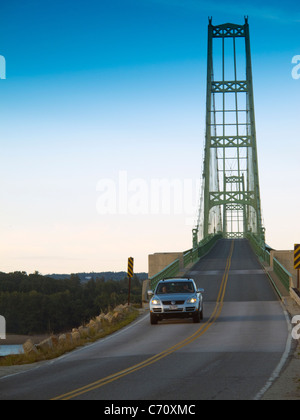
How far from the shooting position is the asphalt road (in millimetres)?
12375

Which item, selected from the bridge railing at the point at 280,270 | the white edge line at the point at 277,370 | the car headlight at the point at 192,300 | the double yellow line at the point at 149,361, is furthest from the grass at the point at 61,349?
the bridge railing at the point at 280,270

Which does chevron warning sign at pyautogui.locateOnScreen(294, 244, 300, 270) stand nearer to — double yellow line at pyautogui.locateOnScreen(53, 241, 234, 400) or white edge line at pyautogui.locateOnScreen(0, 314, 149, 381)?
double yellow line at pyautogui.locateOnScreen(53, 241, 234, 400)

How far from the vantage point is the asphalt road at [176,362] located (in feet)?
40.6

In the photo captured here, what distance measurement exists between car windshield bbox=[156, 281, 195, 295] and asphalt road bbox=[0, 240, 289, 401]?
1.34 meters

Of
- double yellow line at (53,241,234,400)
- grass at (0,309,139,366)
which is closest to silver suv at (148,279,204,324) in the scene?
double yellow line at (53,241,234,400)

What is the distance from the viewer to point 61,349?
21.4 m

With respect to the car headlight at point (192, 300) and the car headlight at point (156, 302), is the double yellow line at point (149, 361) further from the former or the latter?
the car headlight at point (156, 302)

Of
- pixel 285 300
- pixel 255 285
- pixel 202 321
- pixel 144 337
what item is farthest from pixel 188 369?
pixel 255 285

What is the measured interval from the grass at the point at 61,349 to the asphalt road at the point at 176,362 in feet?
1.68

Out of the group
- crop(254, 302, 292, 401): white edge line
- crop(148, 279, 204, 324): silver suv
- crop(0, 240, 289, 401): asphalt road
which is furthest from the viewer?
crop(148, 279, 204, 324): silver suv

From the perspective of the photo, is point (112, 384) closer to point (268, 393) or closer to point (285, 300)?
point (268, 393)

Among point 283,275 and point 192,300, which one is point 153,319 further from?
point 283,275

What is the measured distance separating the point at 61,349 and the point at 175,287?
7319mm

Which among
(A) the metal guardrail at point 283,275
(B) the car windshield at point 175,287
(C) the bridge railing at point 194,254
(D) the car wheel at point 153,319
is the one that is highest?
(C) the bridge railing at point 194,254
